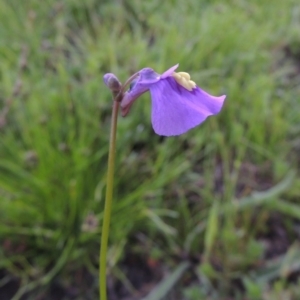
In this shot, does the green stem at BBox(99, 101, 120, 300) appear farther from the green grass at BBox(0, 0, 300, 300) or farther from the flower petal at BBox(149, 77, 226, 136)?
the green grass at BBox(0, 0, 300, 300)

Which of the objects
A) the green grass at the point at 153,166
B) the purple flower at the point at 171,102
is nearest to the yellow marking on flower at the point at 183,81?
the purple flower at the point at 171,102

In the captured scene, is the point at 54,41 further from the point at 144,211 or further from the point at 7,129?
the point at 144,211

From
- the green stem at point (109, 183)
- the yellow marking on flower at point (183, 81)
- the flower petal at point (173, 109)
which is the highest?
the yellow marking on flower at point (183, 81)

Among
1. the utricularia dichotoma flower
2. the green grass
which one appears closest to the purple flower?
the utricularia dichotoma flower

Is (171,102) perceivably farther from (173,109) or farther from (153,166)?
(153,166)

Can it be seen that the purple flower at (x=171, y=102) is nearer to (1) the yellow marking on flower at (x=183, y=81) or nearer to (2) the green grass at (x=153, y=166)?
(1) the yellow marking on flower at (x=183, y=81)

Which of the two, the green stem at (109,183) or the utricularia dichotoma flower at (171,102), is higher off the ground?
the utricularia dichotoma flower at (171,102)

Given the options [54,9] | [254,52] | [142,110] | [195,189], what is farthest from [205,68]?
[54,9]
